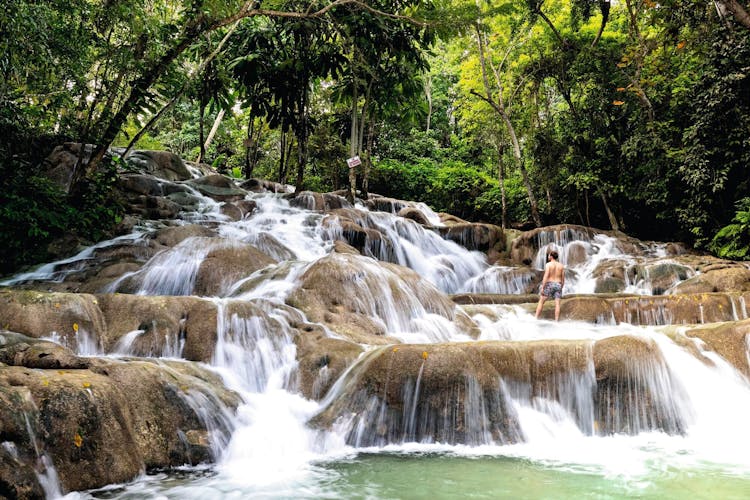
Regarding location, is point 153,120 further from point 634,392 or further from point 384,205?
point 384,205

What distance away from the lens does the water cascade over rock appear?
4.14 meters

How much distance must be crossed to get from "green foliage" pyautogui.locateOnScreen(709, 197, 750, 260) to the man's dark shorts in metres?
7.84

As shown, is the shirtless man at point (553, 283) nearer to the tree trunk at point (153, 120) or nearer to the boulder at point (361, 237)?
the boulder at point (361, 237)

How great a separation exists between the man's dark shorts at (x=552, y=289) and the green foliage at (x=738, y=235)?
7.84 metres

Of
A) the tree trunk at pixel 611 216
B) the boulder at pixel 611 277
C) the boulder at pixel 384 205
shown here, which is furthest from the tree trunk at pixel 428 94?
the boulder at pixel 611 277

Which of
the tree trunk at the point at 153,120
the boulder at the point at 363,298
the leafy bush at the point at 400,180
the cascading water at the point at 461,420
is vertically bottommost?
the cascading water at the point at 461,420

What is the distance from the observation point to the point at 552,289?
9.76 meters

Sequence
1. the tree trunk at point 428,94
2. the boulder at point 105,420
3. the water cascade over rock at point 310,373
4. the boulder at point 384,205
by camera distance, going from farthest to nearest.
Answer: the tree trunk at point 428,94
the boulder at point 384,205
the water cascade over rock at point 310,373
the boulder at point 105,420

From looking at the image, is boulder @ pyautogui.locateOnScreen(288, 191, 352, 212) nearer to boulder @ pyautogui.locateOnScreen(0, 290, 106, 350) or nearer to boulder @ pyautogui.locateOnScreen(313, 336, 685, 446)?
boulder @ pyautogui.locateOnScreen(0, 290, 106, 350)

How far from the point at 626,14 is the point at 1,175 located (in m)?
19.0

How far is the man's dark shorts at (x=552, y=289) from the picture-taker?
9727 mm

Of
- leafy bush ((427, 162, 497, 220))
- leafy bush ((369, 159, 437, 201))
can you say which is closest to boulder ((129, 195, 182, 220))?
leafy bush ((369, 159, 437, 201))

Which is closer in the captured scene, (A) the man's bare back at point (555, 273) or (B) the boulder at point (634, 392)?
(B) the boulder at point (634, 392)

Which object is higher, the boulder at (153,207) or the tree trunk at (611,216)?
the tree trunk at (611,216)
